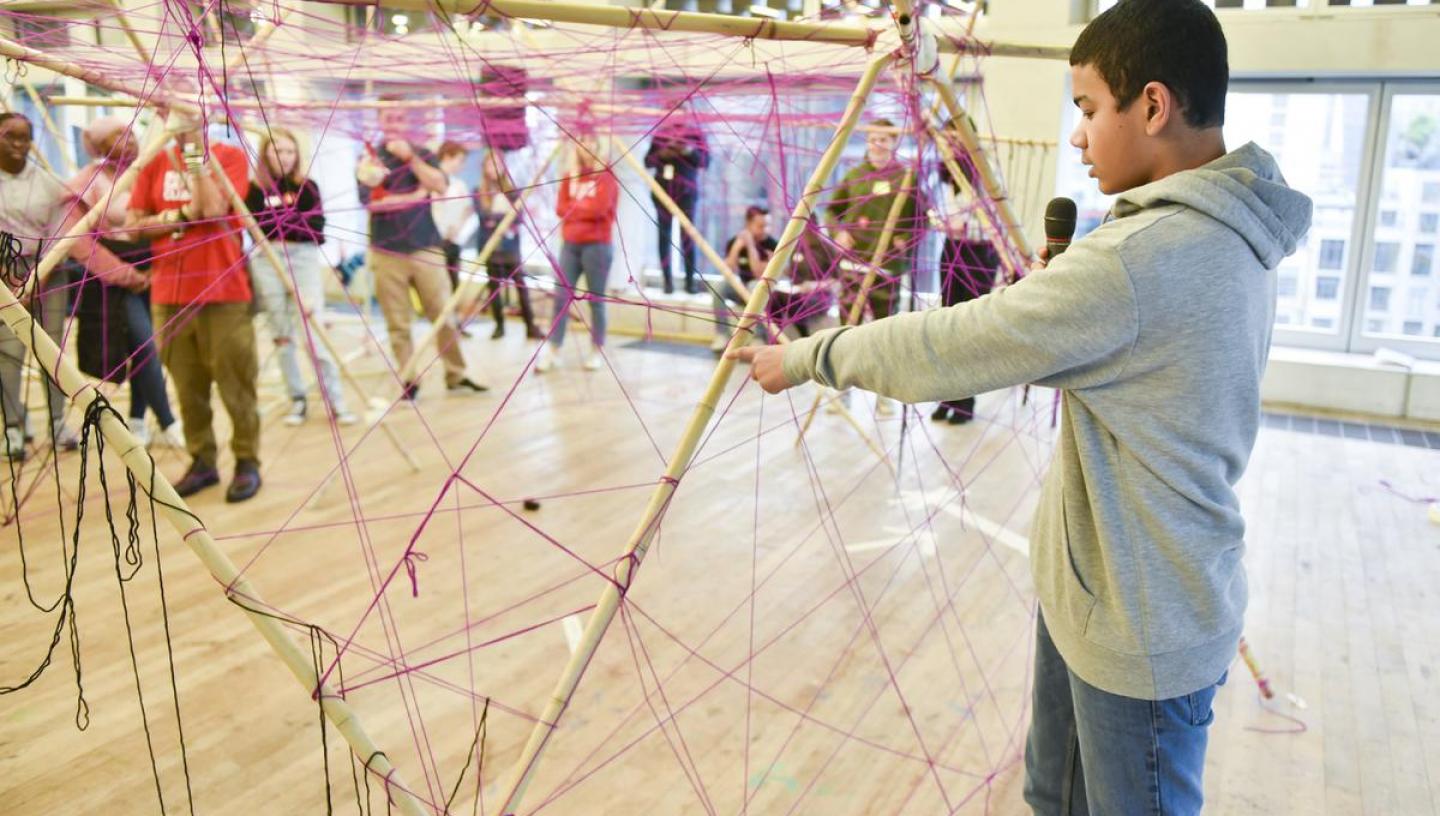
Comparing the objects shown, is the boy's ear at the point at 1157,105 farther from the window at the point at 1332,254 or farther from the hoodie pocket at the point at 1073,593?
the window at the point at 1332,254

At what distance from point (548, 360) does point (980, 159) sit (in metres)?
4.06

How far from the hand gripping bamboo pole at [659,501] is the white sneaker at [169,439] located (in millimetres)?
3264

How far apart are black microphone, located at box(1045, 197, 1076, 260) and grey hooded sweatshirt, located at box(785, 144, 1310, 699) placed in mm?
529

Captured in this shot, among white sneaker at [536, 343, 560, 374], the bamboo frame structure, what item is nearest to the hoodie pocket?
the bamboo frame structure

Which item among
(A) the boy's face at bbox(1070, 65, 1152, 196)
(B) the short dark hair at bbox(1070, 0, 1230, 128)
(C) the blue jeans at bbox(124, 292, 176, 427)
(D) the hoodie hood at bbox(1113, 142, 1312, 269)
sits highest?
(B) the short dark hair at bbox(1070, 0, 1230, 128)

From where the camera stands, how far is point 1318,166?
577 cm

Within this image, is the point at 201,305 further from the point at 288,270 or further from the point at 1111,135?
the point at 1111,135

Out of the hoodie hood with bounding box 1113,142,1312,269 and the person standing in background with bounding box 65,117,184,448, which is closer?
the hoodie hood with bounding box 1113,142,1312,269

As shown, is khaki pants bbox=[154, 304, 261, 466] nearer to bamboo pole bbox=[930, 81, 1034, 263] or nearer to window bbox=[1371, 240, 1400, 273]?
bamboo pole bbox=[930, 81, 1034, 263]

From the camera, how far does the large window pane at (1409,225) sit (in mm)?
5484

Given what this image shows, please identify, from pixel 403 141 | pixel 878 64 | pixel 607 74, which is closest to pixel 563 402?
pixel 403 141

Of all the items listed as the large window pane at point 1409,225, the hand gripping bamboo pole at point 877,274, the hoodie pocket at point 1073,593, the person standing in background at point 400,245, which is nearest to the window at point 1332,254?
the large window pane at point 1409,225

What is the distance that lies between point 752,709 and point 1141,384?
151 cm

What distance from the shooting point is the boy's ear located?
1.11 metres
